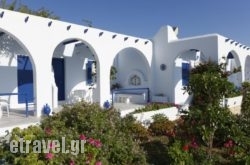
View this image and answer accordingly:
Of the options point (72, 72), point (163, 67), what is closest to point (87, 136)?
point (72, 72)

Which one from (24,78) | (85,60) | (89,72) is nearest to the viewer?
(24,78)

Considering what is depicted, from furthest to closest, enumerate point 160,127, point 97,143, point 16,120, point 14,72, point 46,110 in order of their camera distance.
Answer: point 14,72, point 46,110, point 16,120, point 160,127, point 97,143

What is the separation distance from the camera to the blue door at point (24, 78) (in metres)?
13.9

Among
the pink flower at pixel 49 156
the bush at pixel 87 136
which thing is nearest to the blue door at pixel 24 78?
the bush at pixel 87 136

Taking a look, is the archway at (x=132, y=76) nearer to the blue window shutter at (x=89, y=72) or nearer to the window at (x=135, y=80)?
the window at (x=135, y=80)

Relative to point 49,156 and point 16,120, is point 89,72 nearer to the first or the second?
point 16,120

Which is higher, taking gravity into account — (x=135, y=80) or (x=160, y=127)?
(x=135, y=80)

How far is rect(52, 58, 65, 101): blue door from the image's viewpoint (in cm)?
1598

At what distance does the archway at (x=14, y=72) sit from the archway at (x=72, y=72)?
67.6 inches

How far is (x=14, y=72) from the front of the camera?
13602 mm

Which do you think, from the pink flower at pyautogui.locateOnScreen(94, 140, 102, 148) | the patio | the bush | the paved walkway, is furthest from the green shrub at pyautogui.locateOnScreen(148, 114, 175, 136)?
the patio

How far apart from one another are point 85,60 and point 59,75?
2.24 metres

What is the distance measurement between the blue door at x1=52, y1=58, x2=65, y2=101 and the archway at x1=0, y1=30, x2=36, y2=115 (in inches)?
72.8

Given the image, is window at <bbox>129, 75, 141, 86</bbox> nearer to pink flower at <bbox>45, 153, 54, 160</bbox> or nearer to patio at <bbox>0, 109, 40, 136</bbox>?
patio at <bbox>0, 109, 40, 136</bbox>
